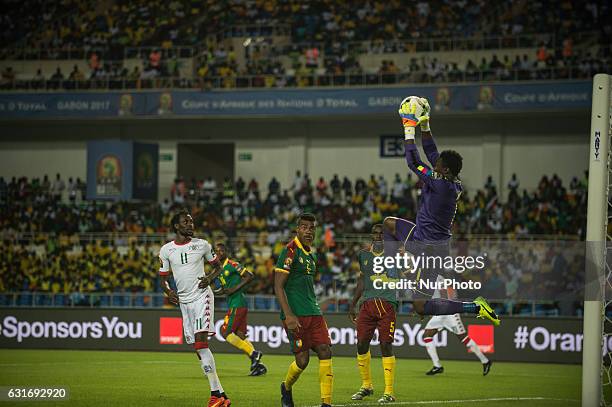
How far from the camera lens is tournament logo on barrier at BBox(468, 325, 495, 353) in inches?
853

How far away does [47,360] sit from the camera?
20.3 m

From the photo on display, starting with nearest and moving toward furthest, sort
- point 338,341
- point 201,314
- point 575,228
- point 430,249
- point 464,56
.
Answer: point 430,249 → point 201,314 → point 338,341 → point 575,228 → point 464,56

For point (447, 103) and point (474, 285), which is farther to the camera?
point (447, 103)

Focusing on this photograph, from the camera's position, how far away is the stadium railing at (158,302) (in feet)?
72.4

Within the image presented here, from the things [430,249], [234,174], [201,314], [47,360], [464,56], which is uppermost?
[464,56]

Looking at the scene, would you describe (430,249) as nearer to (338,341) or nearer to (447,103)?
(338,341)

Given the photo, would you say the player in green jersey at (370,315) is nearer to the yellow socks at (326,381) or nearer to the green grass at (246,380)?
the green grass at (246,380)

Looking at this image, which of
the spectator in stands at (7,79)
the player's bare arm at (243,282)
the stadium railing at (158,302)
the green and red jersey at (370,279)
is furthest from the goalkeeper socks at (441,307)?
the spectator in stands at (7,79)

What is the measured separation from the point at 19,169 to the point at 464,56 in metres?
18.0

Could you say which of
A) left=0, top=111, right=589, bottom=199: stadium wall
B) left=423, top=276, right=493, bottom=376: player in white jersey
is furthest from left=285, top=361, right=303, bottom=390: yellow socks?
left=0, top=111, right=589, bottom=199: stadium wall

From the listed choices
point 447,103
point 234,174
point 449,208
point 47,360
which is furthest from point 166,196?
point 449,208

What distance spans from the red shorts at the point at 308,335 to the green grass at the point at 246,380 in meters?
2.01

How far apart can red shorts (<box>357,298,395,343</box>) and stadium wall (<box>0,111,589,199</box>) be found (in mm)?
22178

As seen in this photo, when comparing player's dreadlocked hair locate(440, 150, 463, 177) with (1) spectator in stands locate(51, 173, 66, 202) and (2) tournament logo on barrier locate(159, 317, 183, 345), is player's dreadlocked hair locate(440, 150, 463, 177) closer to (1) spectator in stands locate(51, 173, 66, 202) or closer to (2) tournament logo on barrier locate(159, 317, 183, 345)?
(2) tournament logo on barrier locate(159, 317, 183, 345)
